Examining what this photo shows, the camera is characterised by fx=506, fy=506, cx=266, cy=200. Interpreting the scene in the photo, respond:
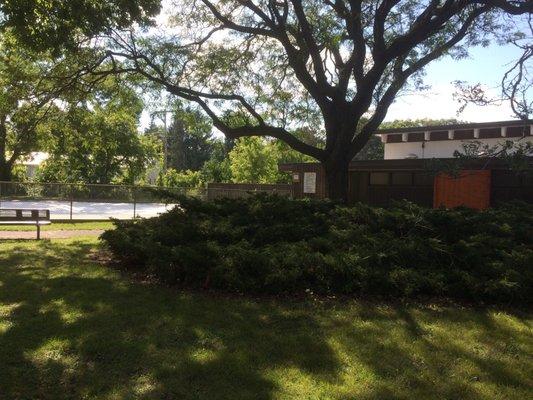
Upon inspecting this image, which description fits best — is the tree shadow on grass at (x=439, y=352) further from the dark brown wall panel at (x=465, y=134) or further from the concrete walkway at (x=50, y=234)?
the dark brown wall panel at (x=465, y=134)

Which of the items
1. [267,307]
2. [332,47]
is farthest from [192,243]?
[332,47]

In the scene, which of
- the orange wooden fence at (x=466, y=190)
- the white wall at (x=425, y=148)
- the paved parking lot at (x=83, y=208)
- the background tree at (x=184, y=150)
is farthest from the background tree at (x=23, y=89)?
the background tree at (x=184, y=150)

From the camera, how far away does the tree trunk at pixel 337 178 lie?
44.2ft

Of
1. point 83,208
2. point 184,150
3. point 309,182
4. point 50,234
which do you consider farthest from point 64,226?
point 184,150

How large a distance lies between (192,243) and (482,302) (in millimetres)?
4183

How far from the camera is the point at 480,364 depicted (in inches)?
186

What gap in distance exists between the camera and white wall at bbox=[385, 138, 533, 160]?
910 inches

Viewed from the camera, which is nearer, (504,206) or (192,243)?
(192,243)

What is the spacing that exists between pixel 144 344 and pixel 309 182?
18.9 m

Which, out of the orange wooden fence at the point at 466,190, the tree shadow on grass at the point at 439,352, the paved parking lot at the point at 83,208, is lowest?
the tree shadow on grass at the point at 439,352

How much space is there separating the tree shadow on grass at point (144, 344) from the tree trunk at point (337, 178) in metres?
7.55

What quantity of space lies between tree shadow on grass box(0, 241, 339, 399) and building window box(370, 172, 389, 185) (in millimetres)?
14805

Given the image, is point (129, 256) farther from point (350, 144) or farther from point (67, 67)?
point (67, 67)

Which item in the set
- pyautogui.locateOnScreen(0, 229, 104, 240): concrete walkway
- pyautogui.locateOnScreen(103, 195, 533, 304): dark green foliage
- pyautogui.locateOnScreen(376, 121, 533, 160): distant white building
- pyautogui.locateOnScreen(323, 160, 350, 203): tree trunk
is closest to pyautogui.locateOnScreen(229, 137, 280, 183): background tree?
pyautogui.locateOnScreen(376, 121, 533, 160): distant white building
